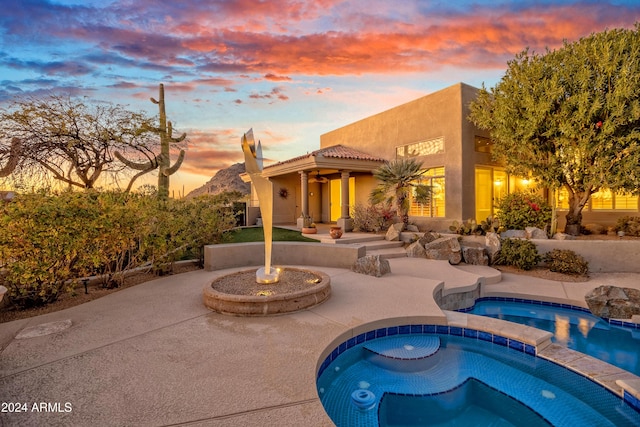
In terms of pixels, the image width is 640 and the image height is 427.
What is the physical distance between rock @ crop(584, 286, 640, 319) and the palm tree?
671 cm

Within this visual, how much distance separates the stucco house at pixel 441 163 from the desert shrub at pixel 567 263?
4038mm

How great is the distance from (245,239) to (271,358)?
8.72 meters

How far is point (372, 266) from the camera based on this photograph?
7754 millimetres

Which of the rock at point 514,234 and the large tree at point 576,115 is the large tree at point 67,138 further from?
the rock at point 514,234

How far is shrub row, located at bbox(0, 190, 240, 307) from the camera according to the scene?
16.9ft

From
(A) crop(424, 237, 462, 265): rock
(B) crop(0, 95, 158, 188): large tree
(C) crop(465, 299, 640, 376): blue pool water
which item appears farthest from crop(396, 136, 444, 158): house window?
(B) crop(0, 95, 158, 188): large tree

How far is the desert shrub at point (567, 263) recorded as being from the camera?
8664 mm

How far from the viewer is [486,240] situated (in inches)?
406

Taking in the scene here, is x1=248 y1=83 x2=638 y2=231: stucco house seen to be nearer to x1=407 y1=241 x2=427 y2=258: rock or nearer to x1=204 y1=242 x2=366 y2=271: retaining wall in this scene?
x1=407 y1=241 x2=427 y2=258: rock

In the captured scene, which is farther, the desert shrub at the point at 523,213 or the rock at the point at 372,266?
the desert shrub at the point at 523,213

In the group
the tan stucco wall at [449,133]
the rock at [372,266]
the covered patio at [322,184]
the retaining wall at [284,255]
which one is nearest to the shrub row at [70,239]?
the retaining wall at [284,255]

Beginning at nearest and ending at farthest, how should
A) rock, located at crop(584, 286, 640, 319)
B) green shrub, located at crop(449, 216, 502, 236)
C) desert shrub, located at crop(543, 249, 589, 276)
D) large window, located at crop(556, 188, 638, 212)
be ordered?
rock, located at crop(584, 286, 640, 319) → desert shrub, located at crop(543, 249, 589, 276) → green shrub, located at crop(449, 216, 502, 236) → large window, located at crop(556, 188, 638, 212)

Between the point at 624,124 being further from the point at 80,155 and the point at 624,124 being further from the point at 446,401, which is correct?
the point at 80,155

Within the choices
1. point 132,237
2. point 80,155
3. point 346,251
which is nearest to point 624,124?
point 346,251
